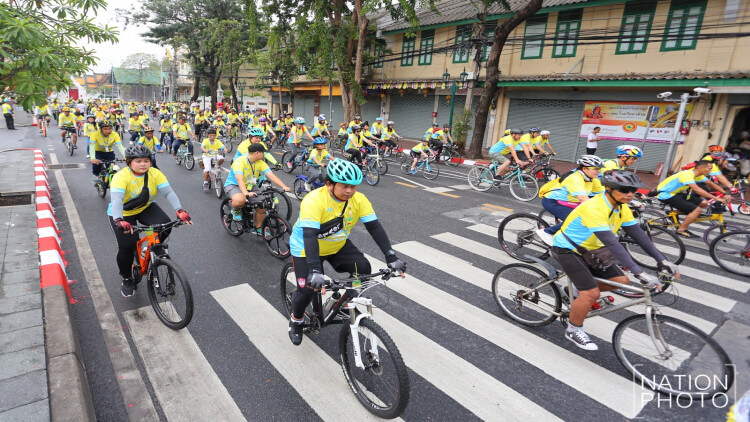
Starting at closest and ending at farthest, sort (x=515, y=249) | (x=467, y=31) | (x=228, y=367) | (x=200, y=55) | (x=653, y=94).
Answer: (x=228, y=367) < (x=515, y=249) < (x=653, y=94) < (x=467, y=31) < (x=200, y=55)

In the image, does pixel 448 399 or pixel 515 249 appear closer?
pixel 448 399

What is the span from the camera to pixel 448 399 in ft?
11.4

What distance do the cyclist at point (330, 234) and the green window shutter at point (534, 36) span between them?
20.2m

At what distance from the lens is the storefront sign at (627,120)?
1716cm

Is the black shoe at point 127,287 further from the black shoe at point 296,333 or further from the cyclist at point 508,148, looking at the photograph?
the cyclist at point 508,148

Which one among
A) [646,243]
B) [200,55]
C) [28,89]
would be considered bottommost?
[646,243]

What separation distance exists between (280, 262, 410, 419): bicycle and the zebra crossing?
0.48ft

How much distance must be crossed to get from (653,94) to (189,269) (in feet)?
62.9

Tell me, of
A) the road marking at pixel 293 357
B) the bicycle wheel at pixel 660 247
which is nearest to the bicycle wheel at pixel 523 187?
the bicycle wheel at pixel 660 247

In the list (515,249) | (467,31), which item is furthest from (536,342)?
(467,31)

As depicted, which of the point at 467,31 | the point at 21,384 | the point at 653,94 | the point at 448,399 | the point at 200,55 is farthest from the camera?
the point at 200,55

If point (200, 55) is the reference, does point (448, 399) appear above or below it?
below

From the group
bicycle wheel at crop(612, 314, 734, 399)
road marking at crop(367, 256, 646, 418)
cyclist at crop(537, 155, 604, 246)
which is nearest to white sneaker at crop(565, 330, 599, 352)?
road marking at crop(367, 256, 646, 418)

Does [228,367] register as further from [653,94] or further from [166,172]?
[653,94]
